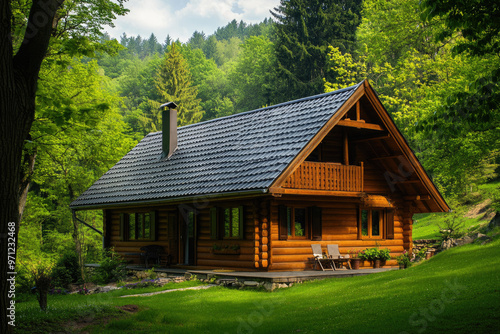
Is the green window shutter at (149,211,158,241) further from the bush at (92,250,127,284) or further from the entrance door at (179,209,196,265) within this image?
the bush at (92,250,127,284)

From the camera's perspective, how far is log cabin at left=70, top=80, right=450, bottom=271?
60.1ft

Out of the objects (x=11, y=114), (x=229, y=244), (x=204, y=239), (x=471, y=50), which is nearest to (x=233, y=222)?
(x=229, y=244)

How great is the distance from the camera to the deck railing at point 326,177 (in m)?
18.0

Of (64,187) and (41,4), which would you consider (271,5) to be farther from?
(41,4)

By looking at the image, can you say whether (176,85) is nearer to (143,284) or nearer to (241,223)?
(241,223)

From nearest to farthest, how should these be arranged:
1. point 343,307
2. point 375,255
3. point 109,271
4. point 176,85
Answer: point 343,307 < point 375,255 < point 109,271 < point 176,85

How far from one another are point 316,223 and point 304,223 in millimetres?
424

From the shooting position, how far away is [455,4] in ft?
32.5

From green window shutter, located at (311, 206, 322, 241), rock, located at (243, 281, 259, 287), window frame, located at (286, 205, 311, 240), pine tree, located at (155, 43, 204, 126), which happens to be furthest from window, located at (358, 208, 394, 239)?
pine tree, located at (155, 43, 204, 126)

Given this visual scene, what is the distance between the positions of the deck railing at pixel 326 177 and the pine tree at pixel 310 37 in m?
33.2

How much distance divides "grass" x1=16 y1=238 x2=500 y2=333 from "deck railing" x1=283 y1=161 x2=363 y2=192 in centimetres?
358

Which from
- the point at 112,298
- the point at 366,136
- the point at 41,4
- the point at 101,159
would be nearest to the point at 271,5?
the point at 101,159

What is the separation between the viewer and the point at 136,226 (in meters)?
24.1

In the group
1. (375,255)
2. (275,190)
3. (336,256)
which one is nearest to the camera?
(275,190)
